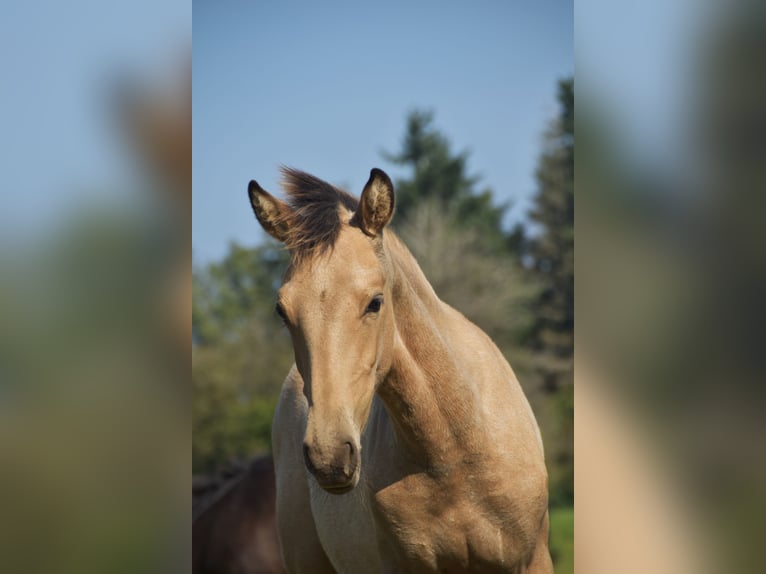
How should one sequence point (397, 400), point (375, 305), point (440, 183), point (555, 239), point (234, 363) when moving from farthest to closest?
point (440, 183) < point (555, 239) < point (234, 363) < point (397, 400) < point (375, 305)

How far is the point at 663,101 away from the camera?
2.62ft

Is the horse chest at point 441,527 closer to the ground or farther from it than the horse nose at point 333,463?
closer to the ground

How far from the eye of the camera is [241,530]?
24.2 ft

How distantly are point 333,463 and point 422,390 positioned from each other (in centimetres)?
60

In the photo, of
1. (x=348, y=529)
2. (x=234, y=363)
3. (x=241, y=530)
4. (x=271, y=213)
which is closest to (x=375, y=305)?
(x=271, y=213)

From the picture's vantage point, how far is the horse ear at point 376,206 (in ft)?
8.43

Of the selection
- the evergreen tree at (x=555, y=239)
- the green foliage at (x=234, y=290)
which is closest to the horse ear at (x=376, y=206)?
the green foliage at (x=234, y=290)

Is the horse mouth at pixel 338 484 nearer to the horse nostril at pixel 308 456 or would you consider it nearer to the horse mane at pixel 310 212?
the horse nostril at pixel 308 456

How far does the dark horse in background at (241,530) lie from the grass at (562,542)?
17.3ft

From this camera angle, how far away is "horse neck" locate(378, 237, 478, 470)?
2.72m

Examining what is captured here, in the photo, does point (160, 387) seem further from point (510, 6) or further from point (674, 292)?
point (510, 6)

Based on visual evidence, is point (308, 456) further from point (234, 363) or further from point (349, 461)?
point (234, 363)

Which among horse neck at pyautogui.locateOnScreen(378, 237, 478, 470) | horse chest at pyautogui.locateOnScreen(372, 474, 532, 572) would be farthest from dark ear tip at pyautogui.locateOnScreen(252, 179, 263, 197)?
horse chest at pyautogui.locateOnScreen(372, 474, 532, 572)

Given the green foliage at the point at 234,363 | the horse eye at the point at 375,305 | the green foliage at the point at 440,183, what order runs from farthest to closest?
the green foliage at the point at 440,183 < the green foliage at the point at 234,363 < the horse eye at the point at 375,305
